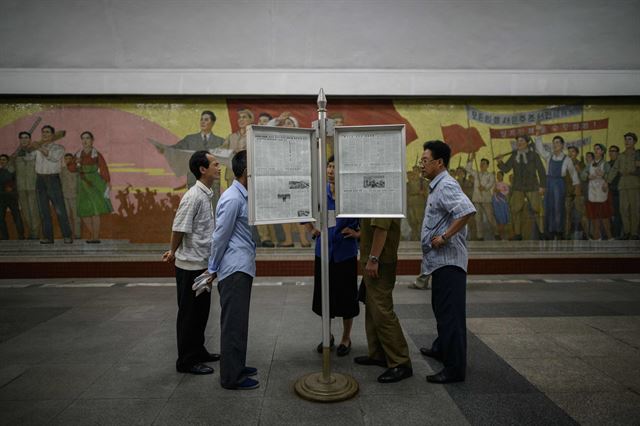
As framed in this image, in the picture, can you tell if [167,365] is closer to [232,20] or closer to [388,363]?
[388,363]

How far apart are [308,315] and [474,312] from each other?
223 cm

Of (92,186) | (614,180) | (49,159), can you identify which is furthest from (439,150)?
(49,159)

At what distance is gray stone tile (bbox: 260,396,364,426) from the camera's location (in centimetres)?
264

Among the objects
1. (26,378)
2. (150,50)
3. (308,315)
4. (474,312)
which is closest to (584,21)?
(474,312)

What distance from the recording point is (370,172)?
284 centimetres

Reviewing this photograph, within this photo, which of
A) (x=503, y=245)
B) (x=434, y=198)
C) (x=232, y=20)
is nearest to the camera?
(x=434, y=198)

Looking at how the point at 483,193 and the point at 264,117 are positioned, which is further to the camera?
the point at 483,193

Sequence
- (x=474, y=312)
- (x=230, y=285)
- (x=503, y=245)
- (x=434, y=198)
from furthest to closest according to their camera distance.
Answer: (x=503, y=245)
(x=474, y=312)
(x=434, y=198)
(x=230, y=285)

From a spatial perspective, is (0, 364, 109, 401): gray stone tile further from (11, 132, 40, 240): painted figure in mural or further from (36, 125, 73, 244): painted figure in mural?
(11, 132, 40, 240): painted figure in mural

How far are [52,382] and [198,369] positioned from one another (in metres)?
1.20

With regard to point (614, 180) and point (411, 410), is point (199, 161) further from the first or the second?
point (614, 180)

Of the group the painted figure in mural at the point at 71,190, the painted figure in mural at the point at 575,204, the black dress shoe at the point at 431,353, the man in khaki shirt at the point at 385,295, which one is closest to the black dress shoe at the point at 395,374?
the man in khaki shirt at the point at 385,295

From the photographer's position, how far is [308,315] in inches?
199

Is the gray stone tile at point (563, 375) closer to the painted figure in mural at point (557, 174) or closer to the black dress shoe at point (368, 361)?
the black dress shoe at point (368, 361)
